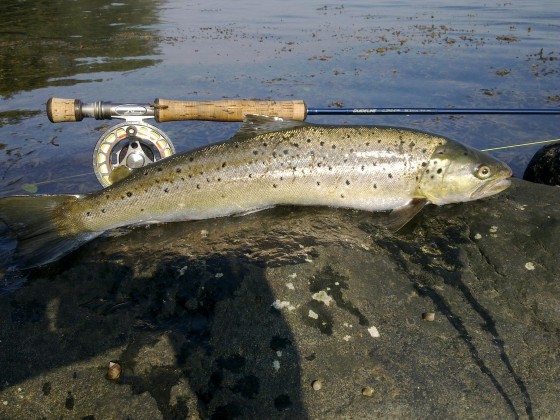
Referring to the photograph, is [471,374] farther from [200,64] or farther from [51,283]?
[200,64]

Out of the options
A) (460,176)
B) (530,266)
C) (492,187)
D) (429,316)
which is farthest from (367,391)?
(492,187)

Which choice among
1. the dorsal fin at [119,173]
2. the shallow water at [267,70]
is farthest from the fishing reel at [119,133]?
the shallow water at [267,70]

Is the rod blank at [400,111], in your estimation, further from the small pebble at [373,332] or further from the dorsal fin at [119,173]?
the small pebble at [373,332]

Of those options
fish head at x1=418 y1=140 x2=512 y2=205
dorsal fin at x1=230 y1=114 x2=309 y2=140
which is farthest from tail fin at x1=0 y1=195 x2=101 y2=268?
fish head at x1=418 y1=140 x2=512 y2=205

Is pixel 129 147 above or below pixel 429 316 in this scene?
above

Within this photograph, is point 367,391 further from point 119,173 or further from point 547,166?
point 547,166

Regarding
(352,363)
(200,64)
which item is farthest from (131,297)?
(200,64)
